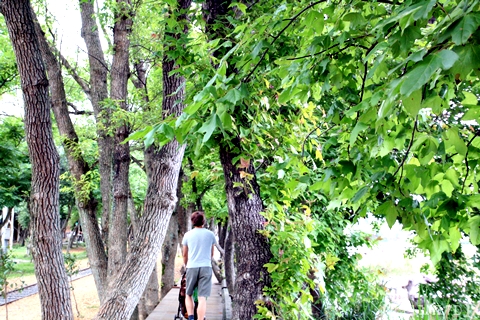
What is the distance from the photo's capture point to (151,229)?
489 cm

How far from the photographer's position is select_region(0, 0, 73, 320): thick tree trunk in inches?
173

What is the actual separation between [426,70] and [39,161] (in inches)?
179

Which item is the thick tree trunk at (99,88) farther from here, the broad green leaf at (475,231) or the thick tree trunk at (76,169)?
the broad green leaf at (475,231)

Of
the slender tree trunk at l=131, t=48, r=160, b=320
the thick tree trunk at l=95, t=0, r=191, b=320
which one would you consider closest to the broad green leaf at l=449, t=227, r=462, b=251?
the thick tree trunk at l=95, t=0, r=191, b=320

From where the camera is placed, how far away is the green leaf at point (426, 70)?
92cm

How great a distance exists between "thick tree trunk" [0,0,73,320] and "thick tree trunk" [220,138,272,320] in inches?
89.7

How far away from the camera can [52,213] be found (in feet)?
14.8

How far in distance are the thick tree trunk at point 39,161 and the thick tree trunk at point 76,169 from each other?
2011 millimetres

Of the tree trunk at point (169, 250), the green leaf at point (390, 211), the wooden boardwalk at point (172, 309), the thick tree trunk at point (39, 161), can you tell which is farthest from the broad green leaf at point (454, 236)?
the tree trunk at point (169, 250)

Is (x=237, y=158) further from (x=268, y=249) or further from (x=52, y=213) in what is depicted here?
(x=52, y=213)

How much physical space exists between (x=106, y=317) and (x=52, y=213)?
1455mm

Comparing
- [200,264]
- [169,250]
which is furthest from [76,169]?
[169,250]

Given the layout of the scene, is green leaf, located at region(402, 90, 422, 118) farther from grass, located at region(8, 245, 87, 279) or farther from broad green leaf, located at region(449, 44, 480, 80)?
grass, located at region(8, 245, 87, 279)

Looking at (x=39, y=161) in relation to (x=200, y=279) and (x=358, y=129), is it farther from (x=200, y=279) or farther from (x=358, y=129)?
(x=358, y=129)
